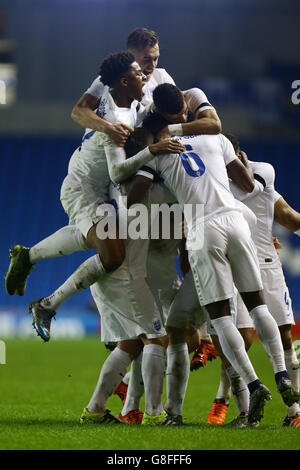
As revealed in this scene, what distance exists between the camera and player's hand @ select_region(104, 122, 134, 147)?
5.76 metres

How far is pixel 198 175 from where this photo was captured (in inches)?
213

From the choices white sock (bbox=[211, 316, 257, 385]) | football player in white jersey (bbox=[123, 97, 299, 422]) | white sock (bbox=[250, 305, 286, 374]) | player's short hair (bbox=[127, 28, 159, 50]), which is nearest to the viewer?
white sock (bbox=[211, 316, 257, 385])

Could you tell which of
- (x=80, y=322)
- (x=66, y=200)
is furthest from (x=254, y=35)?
(x=66, y=200)

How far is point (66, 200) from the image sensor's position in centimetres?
636

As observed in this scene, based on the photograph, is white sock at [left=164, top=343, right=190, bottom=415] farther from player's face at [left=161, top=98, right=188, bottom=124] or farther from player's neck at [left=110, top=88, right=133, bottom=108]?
player's neck at [left=110, top=88, right=133, bottom=108]

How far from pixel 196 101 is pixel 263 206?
1.00 metres

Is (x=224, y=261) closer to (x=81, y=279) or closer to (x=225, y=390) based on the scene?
(x=81, y=279)

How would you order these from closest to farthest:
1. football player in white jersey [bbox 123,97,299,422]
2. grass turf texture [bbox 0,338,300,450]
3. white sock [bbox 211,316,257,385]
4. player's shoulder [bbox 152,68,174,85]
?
grass turf texture [bbox 0,338,300,450] < white sock [bbox 211,316,257,385] < football player in white jersey [bbox 123,97,299,422] < player's shoulder [bbox 152,68,174,85]

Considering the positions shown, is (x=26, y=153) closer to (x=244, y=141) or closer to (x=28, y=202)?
(x=28, y=202)

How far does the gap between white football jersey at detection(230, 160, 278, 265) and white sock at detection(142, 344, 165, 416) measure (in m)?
1.29

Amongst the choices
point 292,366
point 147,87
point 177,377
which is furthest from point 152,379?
point 147,87

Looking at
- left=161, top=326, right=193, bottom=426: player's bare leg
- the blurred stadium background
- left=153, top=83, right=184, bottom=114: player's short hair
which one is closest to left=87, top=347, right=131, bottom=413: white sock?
left=161, top=326, right=193, bottom=426: player's bare leg

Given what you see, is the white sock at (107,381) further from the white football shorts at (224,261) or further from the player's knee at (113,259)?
the white football shorts at (224,261)

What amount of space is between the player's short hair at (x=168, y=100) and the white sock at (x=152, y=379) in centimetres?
174
